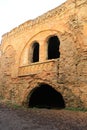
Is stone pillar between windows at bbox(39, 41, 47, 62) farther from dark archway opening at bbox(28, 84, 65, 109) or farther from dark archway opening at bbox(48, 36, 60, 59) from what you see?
dark archway opening at bbox(28, 84, 65, 109)

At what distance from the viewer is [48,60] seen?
11000mm

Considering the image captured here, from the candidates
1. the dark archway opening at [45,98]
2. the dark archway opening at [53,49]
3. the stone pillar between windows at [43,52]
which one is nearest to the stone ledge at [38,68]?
the stone pillar between windows at [43,52]

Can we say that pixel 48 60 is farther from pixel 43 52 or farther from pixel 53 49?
pixel 53 49

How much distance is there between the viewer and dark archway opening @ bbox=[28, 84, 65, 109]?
12914mm

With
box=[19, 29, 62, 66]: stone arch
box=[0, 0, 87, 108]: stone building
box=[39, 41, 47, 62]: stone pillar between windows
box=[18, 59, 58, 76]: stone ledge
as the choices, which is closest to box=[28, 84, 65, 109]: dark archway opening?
box=[0, 0, 87, 108]: stone building

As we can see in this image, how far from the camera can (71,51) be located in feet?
32.8

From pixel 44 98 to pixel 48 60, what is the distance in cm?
390

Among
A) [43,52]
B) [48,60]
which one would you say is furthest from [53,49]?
[48,60]

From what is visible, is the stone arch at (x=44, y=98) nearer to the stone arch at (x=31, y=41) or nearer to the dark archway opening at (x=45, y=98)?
the dark archway opening at (x=45, y=98)

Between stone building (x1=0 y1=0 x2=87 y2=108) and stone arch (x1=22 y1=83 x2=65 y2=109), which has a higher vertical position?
stone building (x1=0 y1=0 x2=87 y2=108)

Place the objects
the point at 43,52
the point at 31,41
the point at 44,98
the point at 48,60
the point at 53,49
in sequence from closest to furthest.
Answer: the point at 48,60 → the point at 43,52 → the point at 31,41 → the point at 44,98 → the point at 53,49

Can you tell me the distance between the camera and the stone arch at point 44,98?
41.3 feet

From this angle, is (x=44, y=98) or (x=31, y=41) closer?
(x=31, y=41)

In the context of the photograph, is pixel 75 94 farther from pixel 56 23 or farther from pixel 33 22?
pixel 33 22
